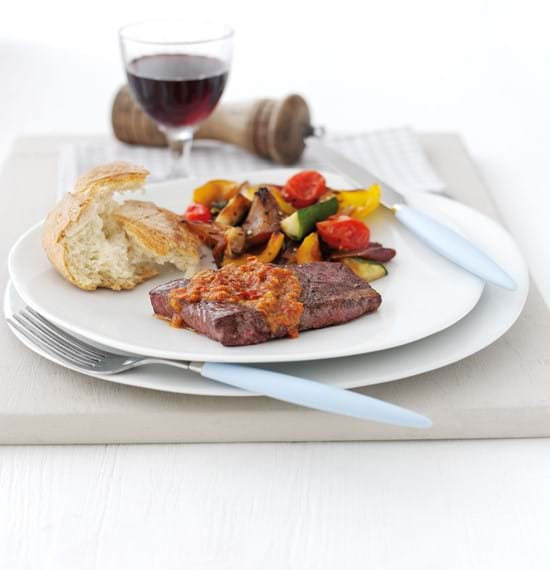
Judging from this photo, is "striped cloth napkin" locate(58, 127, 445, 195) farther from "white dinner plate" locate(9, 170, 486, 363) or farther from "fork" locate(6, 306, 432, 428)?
"fork" locate(6, 306, 432, 428)

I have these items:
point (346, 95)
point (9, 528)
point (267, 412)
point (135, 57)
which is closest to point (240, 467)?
point (267, 412)

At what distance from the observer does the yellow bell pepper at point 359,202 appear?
385cm

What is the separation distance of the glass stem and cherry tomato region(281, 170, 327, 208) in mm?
1086

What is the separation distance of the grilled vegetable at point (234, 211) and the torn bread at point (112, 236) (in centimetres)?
21

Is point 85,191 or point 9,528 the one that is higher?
point 85,191

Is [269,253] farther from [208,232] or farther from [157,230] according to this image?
[157,230]

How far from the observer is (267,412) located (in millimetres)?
2824

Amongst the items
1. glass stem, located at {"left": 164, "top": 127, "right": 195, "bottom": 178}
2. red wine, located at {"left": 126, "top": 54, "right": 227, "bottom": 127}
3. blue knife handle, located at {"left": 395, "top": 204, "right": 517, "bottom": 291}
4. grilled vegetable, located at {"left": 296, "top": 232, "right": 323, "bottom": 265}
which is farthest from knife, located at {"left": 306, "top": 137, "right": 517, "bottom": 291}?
glass stem, located at {"left": 164, "top": 127, "right": 195, "bottom": 178}

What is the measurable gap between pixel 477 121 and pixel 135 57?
2.56 m

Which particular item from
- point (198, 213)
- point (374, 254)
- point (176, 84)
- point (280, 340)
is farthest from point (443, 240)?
point (176, 84)

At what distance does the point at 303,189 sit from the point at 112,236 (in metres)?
0.88

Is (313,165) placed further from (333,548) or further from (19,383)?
(333,548)

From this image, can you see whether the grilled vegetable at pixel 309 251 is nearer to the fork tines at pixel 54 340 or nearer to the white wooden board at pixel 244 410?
the white wooden board at pixel 244 410

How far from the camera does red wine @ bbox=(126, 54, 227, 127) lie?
4.60m
